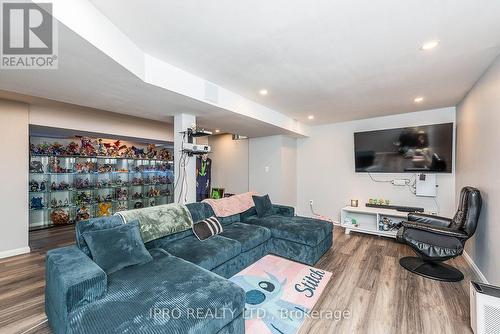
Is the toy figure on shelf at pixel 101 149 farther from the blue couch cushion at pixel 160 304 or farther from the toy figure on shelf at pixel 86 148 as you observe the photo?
the blue couch cushion at pixel 160 304

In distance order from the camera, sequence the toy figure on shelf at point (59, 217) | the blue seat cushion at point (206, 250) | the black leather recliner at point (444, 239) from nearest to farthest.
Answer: the blue seat cushion at point (206, 250) < the black leather recliner at point (444, 239) < the toy figure on shelf at point (59, 217)

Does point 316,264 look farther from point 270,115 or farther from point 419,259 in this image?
point 270,115

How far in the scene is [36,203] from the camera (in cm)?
471

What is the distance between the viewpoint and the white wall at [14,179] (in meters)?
3.28

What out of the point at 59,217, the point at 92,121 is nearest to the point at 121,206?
the point at 59,217

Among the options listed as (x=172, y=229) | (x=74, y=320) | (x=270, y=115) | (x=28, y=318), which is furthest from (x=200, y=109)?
(x=28, y=318)

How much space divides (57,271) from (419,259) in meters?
4.21

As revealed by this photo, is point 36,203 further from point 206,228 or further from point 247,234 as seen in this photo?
point 247,234

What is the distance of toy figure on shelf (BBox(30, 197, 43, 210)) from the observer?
4.65 metres

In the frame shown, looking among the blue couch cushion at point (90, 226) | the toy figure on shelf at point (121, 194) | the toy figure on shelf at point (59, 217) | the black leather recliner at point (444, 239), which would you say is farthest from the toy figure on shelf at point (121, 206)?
the black leather recliner at point (444, 239)

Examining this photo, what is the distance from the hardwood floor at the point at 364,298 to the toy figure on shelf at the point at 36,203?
1.85 m

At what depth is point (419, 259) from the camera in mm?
3133

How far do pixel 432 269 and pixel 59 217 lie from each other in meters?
7.21
